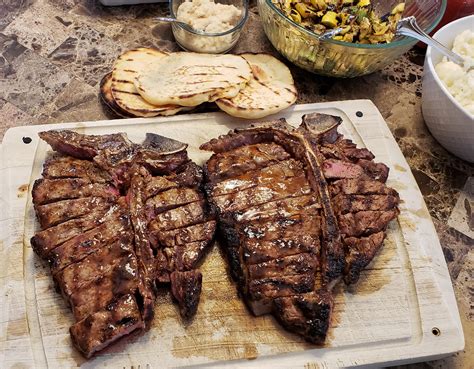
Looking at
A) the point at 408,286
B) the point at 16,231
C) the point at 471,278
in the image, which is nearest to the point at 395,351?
the point at 408,286

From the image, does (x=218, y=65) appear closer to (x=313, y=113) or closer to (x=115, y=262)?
(x=313, y=113)

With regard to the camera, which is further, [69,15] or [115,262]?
[69,15]

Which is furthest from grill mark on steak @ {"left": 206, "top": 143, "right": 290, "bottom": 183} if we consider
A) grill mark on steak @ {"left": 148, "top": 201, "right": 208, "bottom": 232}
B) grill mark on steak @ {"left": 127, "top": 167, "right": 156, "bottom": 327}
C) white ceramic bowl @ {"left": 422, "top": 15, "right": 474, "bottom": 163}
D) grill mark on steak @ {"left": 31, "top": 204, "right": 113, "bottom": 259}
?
white ceramic bowl @ {"left": 422, "top": 15, "right": 474, "bottom": 163}

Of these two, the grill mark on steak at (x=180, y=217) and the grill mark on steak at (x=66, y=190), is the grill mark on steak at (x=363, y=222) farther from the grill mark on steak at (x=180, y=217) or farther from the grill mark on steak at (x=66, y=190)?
the grill mark on steak at (x=66, y=190)

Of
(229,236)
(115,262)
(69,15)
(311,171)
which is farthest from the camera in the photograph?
(69,15)

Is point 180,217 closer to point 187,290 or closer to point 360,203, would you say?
point 187,290

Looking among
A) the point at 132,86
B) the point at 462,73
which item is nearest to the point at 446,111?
the point at 462,73
